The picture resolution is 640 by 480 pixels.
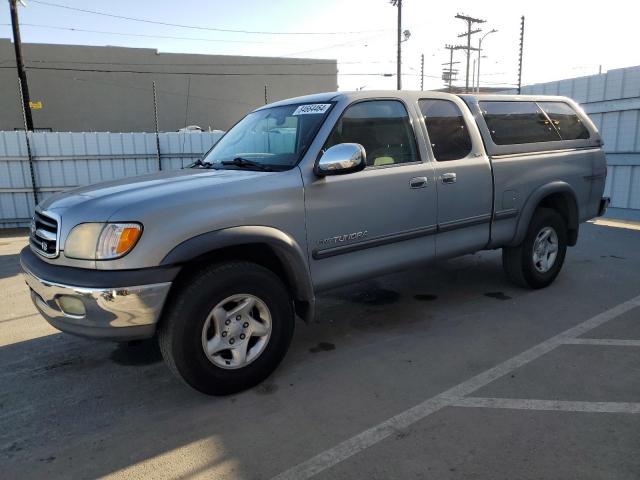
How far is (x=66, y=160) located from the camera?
10586 mm

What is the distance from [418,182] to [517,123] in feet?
5.75

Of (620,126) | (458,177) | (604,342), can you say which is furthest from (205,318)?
(620,126)

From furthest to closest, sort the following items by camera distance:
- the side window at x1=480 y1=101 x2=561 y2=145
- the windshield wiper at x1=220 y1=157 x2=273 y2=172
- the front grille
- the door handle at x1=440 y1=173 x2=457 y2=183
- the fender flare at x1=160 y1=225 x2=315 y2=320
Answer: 1. the side window at x1=480 y1=101 x2=561 y2=145
2. the door handle at x1=440 y1=173 x2=457 y2=183
3. the windshield wiper at x1=220 y1=157 x2=273 y2=172
4. the front grille
5. the fender flare at x1=160 y1=225 x2=315 y2=320

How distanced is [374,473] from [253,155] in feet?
7.92

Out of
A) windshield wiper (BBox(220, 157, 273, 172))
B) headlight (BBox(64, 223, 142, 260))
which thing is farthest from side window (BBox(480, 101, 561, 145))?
headlight (BBox(64, 223, 142, 260))

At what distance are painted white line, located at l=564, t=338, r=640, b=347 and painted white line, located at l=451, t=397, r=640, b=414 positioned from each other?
96 centimetres

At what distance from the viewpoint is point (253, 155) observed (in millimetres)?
3820

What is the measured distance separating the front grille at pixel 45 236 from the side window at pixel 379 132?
1.88 meters

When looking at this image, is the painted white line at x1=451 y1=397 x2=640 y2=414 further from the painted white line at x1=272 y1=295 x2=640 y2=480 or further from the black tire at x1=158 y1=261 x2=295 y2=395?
the black tire at x1=158 y1=261 x2=295 y2=395

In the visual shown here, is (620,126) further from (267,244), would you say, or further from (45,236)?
(45,236)

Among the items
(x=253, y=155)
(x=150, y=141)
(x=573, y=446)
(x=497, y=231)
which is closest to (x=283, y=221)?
(x=253, y=155)

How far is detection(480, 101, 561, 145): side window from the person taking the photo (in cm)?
486

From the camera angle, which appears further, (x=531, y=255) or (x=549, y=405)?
(x=531, y=255)

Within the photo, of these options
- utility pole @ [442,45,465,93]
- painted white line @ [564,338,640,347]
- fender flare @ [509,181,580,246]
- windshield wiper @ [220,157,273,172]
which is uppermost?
utility pole @ [442,45,465,93]
